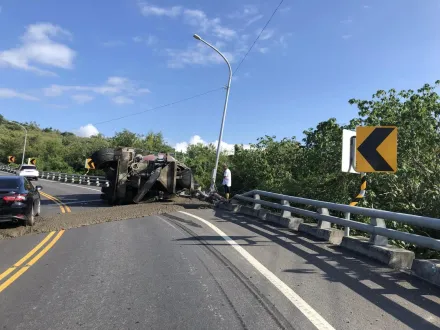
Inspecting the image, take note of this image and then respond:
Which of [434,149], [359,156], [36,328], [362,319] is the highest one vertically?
[434,149]

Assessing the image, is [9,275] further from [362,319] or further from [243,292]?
[362,319]

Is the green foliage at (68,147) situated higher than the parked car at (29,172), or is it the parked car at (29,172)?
the green foliage at (68,147)

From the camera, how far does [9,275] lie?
618 cm

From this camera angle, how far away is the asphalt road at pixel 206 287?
14.2 feet

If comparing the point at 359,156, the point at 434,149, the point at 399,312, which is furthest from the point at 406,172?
the point at 399,312

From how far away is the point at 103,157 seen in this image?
16969 mm

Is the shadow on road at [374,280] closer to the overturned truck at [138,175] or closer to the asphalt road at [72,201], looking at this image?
the overturned truck at [138,175]

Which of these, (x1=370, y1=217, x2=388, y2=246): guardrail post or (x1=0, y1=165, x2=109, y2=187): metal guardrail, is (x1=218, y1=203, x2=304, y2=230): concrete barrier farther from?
(x1=0, y1=165, x2=109, y2=187): metal guardrail

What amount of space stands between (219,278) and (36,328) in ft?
8.36

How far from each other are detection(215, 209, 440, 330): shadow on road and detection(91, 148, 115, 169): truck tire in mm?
10403

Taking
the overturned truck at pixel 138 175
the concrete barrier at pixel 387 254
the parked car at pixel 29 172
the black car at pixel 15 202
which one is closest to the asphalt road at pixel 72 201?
the overturned truck at pixel 138 175

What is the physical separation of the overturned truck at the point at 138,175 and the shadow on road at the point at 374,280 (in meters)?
9.03

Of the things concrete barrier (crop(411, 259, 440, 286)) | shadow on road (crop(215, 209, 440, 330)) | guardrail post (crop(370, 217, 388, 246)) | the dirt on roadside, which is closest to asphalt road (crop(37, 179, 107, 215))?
the dirt on roadside

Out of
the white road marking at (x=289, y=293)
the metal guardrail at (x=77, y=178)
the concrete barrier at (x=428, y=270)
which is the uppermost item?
the metal guardrail at (x=77, y=178)
